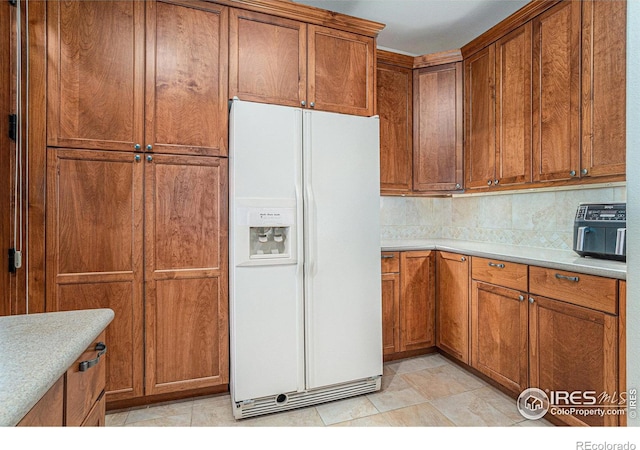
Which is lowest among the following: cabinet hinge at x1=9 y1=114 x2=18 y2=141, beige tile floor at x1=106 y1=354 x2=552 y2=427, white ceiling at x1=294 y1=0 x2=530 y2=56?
beige tile floor at x1=106 y1=354 x2=552 y2=427

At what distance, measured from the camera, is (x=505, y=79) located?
2445 mm

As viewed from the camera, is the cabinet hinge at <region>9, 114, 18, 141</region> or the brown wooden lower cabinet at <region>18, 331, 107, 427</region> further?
the cabinet hinge at <region>9, 114, 18, 141</region>

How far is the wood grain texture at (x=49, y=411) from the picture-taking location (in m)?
0.64

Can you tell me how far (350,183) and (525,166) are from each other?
125 cm

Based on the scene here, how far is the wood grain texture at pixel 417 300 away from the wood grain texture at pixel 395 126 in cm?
65

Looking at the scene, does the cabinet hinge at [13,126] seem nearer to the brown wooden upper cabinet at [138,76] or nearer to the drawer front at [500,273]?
the brown wooden upper cabinet at [138,76]

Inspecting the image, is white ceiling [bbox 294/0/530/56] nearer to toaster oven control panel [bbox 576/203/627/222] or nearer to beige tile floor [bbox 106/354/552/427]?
toaster oven control panel [bbox 576/203/627/222]

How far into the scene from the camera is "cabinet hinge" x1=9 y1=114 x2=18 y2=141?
1665 mm

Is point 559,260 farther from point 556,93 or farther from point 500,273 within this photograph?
point 556,93

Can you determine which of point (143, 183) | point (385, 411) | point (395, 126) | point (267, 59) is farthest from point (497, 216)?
point (143, 183)

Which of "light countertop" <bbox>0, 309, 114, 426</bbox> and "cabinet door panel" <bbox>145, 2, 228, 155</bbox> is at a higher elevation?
"cabinet door panel" <bbox>145, 2, 228, 155</bbox>

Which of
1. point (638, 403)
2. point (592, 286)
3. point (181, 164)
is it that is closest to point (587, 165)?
point (592, 286)

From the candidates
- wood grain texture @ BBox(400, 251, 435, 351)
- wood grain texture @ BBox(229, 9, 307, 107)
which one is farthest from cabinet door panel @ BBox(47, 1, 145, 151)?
wood grain texture @ BBox(400, 251, 435, 351)

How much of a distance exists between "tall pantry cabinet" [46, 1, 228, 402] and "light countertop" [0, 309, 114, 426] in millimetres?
957
